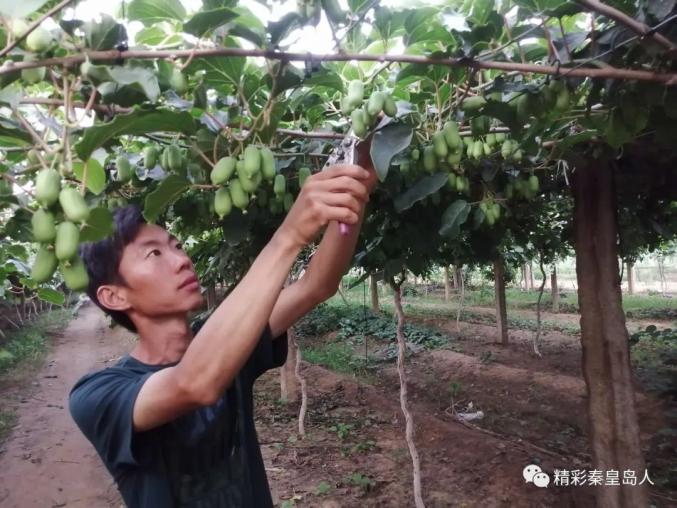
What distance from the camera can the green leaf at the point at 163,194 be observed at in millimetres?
935

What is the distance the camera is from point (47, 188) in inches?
24.6

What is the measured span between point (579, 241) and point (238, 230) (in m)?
1.61

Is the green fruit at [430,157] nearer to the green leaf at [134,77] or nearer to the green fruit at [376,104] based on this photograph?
the green fruit at [376,104]

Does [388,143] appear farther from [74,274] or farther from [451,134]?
[74,274]

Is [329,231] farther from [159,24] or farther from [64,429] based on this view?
[64,429]

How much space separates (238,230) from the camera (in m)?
1.49

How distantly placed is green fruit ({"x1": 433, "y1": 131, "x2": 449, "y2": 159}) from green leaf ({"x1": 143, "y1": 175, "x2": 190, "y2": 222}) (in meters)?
0.55

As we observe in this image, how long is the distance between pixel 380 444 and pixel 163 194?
12.7 ft

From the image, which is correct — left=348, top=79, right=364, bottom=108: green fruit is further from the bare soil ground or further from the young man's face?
the bare soil ground

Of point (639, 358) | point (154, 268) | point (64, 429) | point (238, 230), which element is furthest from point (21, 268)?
point (639, 358)

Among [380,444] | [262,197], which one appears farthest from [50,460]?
[262,197]

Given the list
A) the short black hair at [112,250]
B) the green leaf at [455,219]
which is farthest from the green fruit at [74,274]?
the green leaf at [455,219]

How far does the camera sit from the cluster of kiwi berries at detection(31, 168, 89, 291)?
2.06 ft

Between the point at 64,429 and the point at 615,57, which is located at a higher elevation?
the point at 615,57
